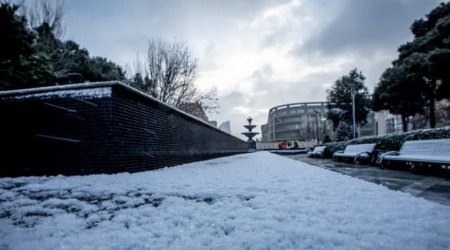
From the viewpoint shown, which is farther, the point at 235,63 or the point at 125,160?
the point at 235,63

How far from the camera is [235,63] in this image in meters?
22.8

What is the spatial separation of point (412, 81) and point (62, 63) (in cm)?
2770

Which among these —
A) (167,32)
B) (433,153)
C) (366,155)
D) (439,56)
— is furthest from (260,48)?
(433,153)

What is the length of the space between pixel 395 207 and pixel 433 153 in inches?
187

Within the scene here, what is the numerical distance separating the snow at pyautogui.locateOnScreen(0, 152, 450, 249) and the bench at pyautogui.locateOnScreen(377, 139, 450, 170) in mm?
3112

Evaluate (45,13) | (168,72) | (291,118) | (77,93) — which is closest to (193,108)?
(168,72)

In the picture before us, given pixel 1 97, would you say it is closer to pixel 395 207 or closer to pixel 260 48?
pixel 395 207

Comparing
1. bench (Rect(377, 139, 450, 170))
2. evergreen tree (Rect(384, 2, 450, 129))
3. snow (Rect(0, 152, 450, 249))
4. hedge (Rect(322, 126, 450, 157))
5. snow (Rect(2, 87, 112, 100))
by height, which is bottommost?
snow (Rect(0, 152, 450, 249))

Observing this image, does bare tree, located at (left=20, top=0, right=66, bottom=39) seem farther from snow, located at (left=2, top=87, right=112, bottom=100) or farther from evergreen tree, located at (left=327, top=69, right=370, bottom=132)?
evergreen tree, located at (left=327, top=69, right=370, bottom=132)

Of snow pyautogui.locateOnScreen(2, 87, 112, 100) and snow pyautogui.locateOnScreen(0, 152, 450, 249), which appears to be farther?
snow pyautogui.locateOnScreen(2, 87, 112, 100)

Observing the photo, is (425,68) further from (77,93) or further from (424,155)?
(77,93)

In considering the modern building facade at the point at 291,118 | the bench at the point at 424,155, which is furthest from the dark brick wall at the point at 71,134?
the modern building facade at the point at 291,118

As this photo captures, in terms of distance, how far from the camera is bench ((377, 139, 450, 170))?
5.70 meters

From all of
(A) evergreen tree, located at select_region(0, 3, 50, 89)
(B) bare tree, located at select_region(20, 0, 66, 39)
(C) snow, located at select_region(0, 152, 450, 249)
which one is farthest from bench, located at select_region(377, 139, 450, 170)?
(B) bare tree, located at select_region(20, 0, 66, 39)
